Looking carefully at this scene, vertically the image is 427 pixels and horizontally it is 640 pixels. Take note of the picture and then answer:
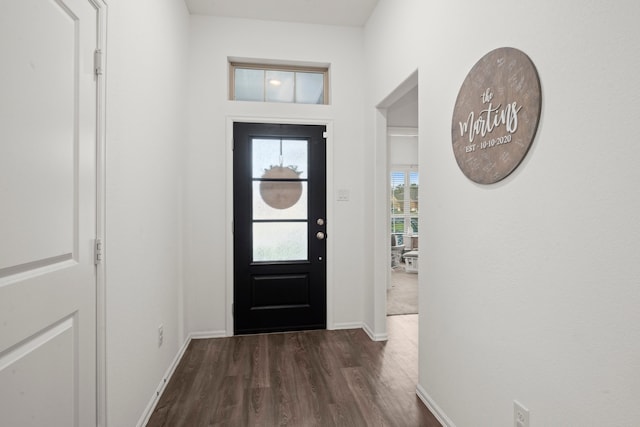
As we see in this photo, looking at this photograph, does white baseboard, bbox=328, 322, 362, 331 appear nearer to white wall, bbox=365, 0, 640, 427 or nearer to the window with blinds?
white wall, bbox=365, 0, 640, 427

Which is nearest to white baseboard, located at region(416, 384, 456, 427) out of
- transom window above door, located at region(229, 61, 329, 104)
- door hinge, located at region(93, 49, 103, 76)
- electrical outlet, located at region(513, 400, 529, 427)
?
electrical outlet, located at region(513, 400, 529, 427)

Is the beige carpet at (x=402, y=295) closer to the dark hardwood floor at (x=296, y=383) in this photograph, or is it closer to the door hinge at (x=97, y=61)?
the dark hardwood floor at (x=296, y=383)

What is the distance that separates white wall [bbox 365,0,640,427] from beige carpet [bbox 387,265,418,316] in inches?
80.3

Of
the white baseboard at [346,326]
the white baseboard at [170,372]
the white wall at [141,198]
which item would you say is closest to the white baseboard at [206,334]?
the white baseboard at [170,372]

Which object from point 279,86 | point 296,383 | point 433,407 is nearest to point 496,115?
point 433,407

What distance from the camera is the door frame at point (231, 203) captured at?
10.2 ft

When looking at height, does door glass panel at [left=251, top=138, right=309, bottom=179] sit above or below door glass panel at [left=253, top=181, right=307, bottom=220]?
above

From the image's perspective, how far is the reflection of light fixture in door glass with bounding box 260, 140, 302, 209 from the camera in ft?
10.5

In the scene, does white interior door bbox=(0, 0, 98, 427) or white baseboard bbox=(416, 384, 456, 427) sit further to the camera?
white baseboard bbox=(416, 384, 456, 427)

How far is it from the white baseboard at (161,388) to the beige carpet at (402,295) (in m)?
2.18

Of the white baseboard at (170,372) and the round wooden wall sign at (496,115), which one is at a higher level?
the round wooden wall sign at (496,115)

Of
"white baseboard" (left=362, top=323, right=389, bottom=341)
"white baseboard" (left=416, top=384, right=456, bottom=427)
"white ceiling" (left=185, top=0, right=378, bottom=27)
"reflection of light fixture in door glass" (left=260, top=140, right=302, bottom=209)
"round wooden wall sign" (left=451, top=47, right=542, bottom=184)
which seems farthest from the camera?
"reflection of light fixture in door glass" (left=260, top=140, right=302, bottom=209)

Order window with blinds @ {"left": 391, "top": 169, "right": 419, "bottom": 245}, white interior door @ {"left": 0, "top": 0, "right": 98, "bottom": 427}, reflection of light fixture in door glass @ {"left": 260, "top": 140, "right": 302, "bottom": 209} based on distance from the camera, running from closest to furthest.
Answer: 1. white interior door @ {"left": 0, "top": 0, "right": 98, "bottom": 427}
2. reflection of light fixture in door glass @ {"left": 260, "top": 140, "right": 302, "bottom": 209}
3. window with blinds @ {"left": 391, "top": 169, "right": 419, "bottom": 245}

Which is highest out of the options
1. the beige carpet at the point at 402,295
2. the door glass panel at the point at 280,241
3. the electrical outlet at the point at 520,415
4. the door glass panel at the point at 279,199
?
the door glass panel at the point at 279,199
